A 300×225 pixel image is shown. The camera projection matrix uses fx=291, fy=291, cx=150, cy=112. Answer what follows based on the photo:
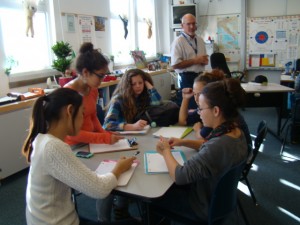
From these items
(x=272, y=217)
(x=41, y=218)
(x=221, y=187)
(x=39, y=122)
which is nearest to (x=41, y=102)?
(x=39, y=122)

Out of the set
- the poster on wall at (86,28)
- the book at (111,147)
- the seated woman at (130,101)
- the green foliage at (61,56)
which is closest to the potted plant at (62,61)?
the green foliage at (61,56)

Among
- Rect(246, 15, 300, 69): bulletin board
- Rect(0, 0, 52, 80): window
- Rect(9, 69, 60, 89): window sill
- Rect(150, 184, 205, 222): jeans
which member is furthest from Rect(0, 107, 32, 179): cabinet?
Rect(246, 15, 300, 69): bulletin board

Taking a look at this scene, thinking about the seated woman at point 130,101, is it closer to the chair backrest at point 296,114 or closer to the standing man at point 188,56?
the standing man at point 188,56

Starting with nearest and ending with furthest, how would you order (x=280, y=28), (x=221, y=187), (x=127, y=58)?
(x=221, y=187)
(x=127, y=58)
(x=280, y=28)

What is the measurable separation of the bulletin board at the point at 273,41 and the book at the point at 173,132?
15.2 ft

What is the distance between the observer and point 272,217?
7.24 feet

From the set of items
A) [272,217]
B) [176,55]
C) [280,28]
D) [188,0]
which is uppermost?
[188,0]

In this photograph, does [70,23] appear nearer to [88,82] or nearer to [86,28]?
[86,28]

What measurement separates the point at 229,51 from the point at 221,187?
18.8 feet

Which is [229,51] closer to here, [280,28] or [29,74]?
[280,28]

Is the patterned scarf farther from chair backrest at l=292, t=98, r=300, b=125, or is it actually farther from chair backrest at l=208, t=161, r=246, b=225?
chair backrest at l=292, t=98, r=300, b=125

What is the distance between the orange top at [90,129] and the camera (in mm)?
1780

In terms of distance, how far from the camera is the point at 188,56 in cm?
398

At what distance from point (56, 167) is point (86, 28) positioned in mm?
3600
